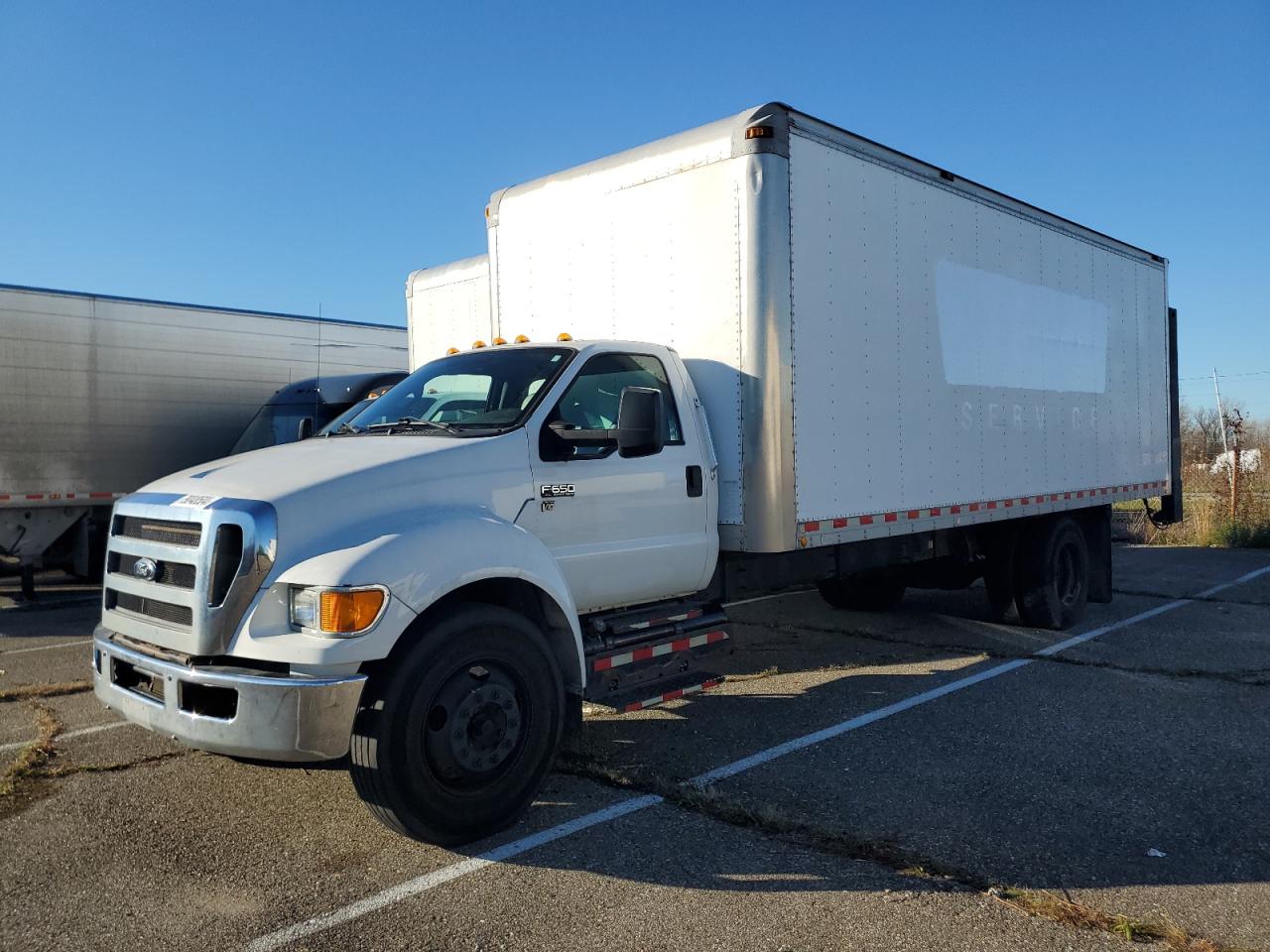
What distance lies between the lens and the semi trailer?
11.2m

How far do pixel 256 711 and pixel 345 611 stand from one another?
494mm

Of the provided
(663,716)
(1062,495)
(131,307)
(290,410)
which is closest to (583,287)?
(663,716)

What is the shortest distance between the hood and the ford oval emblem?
327 millimetres

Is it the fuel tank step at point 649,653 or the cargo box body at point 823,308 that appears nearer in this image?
the fuel tank step at point 649,653

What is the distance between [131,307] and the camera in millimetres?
12141

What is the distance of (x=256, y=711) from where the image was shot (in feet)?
12.3

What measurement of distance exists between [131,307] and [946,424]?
32.4 ft

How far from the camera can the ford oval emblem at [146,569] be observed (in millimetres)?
4270

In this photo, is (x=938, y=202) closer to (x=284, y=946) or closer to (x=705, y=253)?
(x=705, y=253)

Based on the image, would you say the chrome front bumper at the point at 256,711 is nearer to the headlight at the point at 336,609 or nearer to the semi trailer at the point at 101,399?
the headlight at the point at 336,609

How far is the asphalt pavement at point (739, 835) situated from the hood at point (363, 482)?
106 cm

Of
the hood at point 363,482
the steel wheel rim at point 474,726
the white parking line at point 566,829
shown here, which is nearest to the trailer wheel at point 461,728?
the steel wheel rim at point 474,726

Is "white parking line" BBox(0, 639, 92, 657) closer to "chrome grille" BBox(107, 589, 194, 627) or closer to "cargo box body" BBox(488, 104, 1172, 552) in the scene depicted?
"chrome grille" BBox(107, 589, 194, 627)

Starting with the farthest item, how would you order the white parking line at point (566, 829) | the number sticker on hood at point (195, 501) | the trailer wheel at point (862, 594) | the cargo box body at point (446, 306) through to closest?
the cargo box body at point (446, 306) < the trailer wheel at point (862, 594) < the number sticker on hood at point (195, 501) < the white parking line at point (566, 829)
